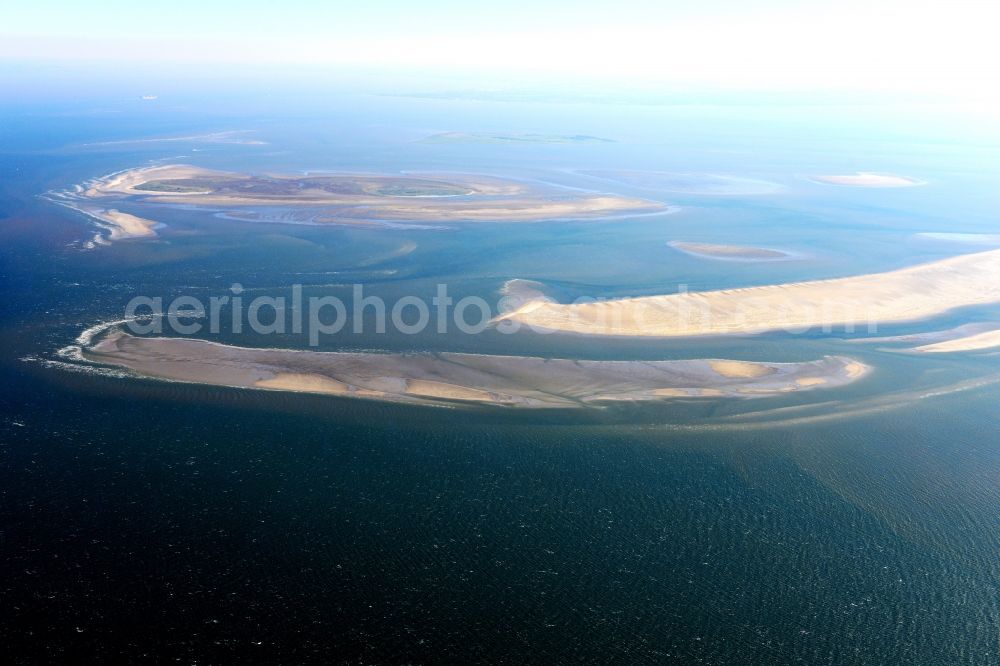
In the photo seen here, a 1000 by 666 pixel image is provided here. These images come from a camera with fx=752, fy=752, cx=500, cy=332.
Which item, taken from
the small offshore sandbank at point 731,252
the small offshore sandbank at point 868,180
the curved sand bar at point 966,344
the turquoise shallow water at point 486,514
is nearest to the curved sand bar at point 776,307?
the turquoise shallow water at point 486,514

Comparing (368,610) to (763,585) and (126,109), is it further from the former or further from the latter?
(126,109)

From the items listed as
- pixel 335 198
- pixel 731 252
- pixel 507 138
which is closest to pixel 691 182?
pixel 731 252

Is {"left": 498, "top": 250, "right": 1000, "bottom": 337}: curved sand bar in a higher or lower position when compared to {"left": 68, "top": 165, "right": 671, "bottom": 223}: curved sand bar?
lower

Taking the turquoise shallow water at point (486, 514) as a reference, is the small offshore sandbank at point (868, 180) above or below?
above

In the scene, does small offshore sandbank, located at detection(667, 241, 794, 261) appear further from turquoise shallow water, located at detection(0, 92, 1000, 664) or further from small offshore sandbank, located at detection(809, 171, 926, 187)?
small offshore sandbank, located at detection(809, 171, 926, 187)

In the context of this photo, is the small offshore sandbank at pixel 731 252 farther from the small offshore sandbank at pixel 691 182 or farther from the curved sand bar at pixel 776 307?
the small offshore sandbank at pixel 691 182

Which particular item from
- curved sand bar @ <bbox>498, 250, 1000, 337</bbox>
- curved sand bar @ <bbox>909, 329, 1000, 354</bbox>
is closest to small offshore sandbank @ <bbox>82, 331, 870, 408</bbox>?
curved sand bar @ <bbox>498, 250, 1000, 337</bbox>

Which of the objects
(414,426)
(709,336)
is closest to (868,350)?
(709,336)
